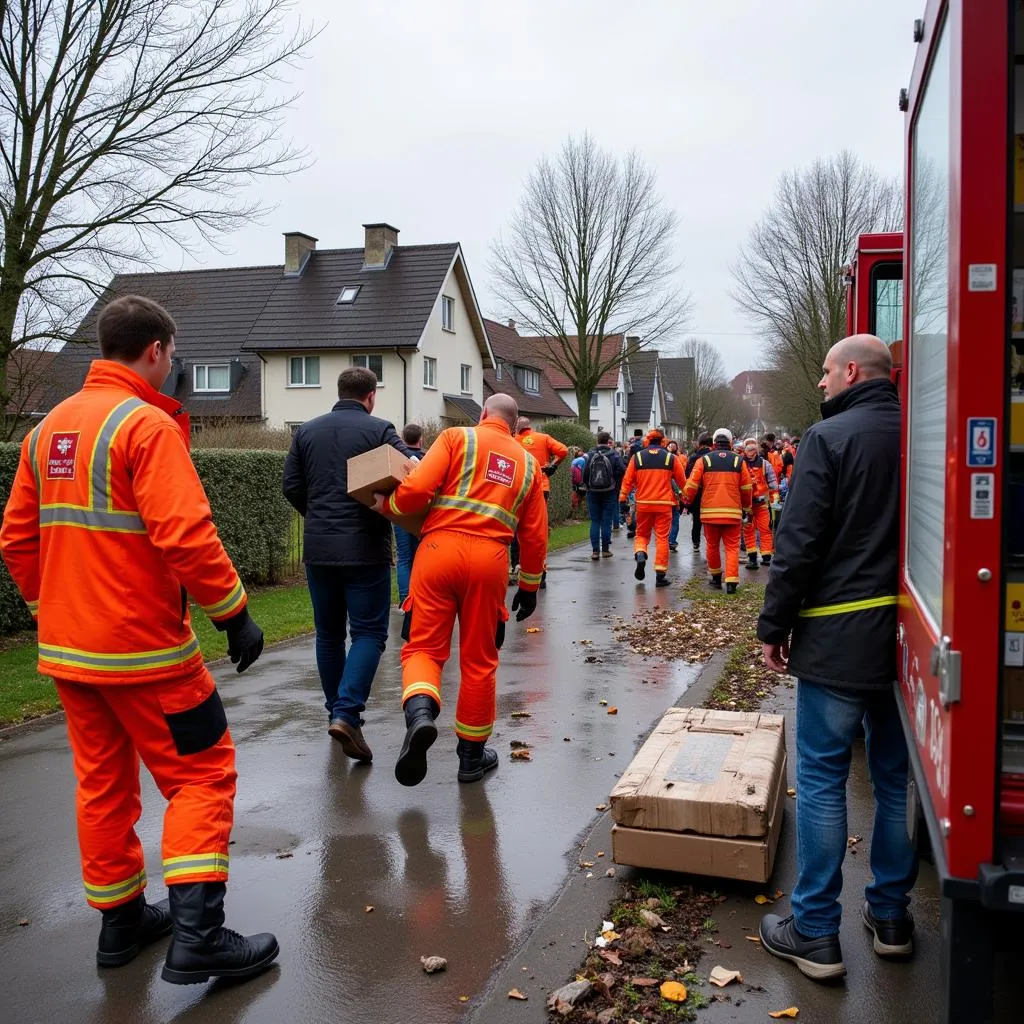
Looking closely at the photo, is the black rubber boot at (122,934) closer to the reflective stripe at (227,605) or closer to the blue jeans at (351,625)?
the reflective stripe at (227,605)

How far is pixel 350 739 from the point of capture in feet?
18.0

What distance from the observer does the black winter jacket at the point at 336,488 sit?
5629mm

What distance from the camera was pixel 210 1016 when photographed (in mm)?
3174

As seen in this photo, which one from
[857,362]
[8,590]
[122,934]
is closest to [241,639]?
[122,934]

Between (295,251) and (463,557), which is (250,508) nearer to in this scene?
(463,557)

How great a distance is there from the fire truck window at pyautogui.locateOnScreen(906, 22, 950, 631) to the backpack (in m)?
13.2

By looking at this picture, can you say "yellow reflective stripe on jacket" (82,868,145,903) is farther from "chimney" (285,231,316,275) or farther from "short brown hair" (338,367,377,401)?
"chimney" (285,231,316,275)

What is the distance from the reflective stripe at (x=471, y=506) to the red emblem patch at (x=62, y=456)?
213 centimetres

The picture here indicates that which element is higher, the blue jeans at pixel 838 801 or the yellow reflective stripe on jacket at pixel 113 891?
the blue jeans at pixel 838 801

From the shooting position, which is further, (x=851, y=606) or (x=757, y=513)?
(x=757, y=513)

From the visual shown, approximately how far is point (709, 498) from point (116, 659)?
398 inches

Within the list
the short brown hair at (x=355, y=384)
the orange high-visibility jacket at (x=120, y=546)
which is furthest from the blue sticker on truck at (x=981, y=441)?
the short brown hair at (x=355, y=384)

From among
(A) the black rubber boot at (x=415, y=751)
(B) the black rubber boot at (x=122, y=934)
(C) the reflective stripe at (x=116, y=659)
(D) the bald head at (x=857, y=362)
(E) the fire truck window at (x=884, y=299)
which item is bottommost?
(B) the black rubber boot at (x=122, y=934)

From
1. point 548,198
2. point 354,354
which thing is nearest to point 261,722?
point 354,354
